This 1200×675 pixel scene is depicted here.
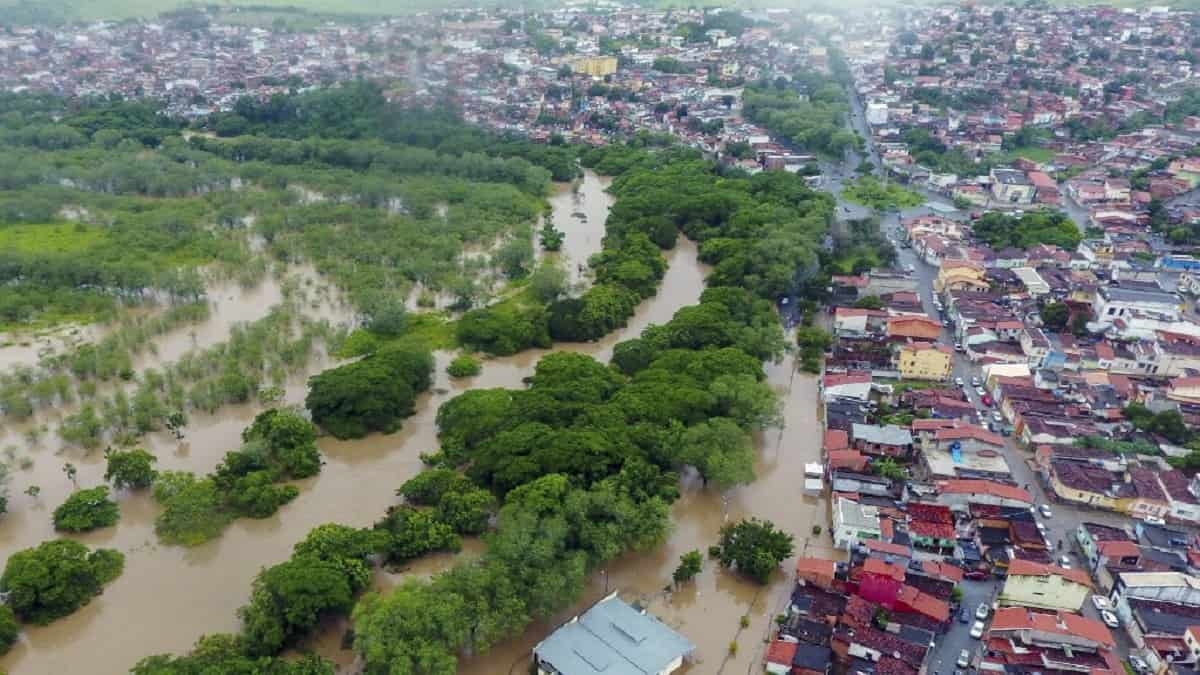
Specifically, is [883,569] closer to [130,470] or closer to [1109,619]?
[1109,619]

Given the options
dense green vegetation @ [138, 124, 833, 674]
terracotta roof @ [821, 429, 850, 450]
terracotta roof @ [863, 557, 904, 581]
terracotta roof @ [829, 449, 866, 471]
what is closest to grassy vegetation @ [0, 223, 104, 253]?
dense green vegetation @ [138, 124, 833, 674]

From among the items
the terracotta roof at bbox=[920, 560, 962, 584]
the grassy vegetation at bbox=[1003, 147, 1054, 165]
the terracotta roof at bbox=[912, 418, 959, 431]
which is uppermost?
the grassy vegetation at bbox=[1003, 147, 1054, 165]

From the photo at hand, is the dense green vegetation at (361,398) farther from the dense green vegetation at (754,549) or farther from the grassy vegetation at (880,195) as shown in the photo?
the grassy vegetation at (880,195)

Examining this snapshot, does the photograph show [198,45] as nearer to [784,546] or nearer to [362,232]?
[362,232]

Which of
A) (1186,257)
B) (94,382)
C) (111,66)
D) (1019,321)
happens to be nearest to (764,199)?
(1019,321)

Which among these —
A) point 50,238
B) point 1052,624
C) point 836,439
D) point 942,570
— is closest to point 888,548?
point 942,570

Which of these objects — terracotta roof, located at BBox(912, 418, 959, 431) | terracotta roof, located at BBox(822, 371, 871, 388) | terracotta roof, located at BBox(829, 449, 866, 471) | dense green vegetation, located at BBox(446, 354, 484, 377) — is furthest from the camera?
dense green vegetation, located at BBox(446, 354, 484, 377)

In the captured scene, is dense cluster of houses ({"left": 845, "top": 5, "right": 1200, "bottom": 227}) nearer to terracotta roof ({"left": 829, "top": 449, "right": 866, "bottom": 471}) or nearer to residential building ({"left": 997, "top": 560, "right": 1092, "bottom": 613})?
terracotta roof ({"left": 829, "top": 449, "right": 866, "bottom": 471})
